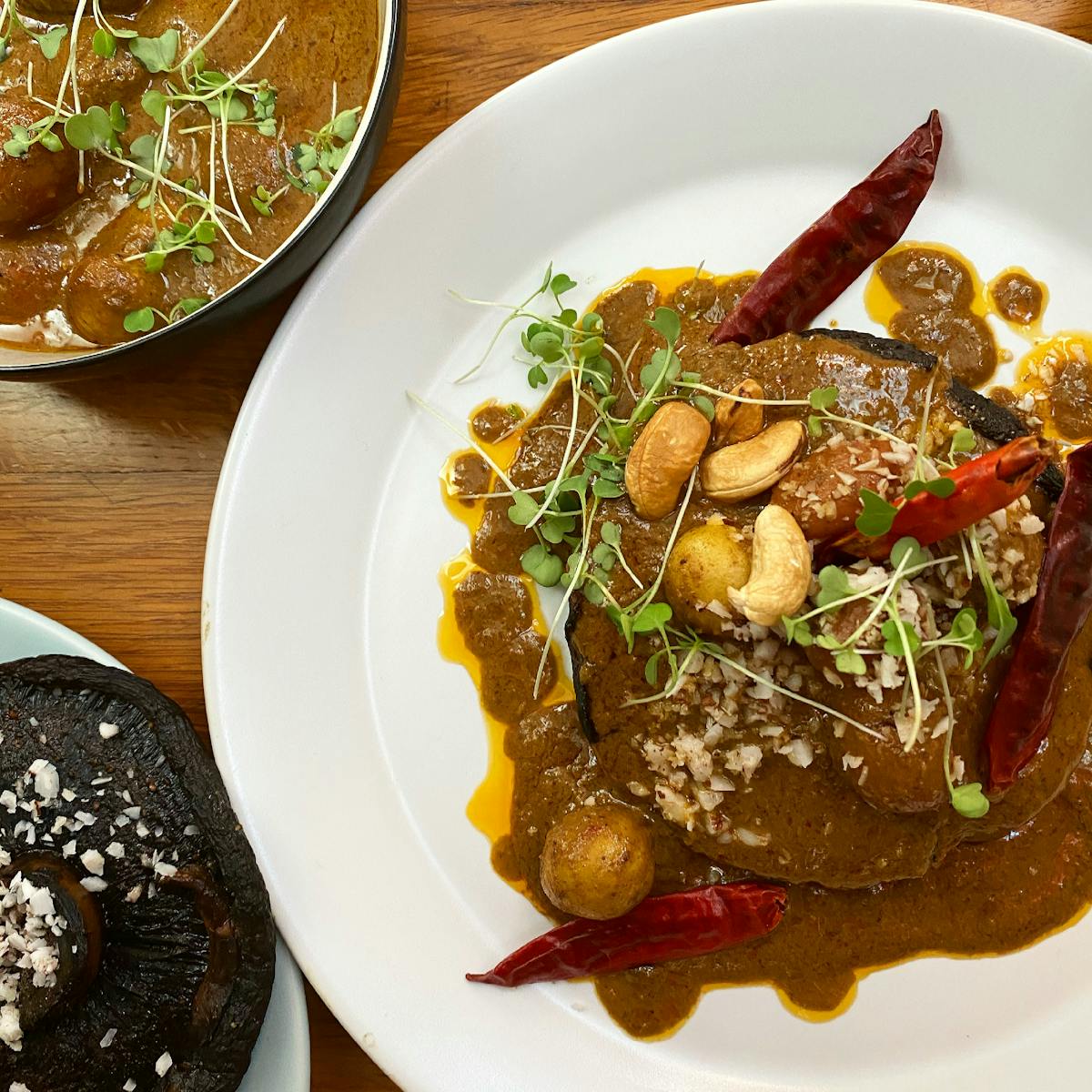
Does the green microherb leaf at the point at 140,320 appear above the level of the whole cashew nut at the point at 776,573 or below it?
below

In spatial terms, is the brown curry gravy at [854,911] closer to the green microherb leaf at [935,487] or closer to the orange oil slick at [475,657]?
the orange oil slick at [475,657]

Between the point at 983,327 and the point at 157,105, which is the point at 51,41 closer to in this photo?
the point at 157,105

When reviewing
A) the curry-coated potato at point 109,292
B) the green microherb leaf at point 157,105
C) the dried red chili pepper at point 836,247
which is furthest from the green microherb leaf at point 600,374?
the green microherb leaf at point 157,105

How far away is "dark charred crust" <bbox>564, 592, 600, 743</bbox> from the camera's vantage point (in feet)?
8.89

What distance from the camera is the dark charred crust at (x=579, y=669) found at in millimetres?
2711

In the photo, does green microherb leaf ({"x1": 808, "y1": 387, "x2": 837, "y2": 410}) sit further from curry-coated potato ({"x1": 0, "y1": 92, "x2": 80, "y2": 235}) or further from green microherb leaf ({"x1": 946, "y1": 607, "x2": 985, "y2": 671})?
curry-coated potato ({"x1": 0, "y1": 92, "x2": 80, "y2": 235})

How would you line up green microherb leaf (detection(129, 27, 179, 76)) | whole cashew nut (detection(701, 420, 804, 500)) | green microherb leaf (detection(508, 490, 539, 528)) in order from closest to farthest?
whole cashew nut (detection(701, 420, 804, 500))
green microherb leaf (detection(129, 27, 179, 76))
green microherb leaf (detection(508, 490, 539, 528))

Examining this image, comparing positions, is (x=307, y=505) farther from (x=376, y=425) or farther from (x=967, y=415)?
(x=967, y=415)

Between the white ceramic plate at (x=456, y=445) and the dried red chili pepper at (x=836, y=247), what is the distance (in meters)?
0.11

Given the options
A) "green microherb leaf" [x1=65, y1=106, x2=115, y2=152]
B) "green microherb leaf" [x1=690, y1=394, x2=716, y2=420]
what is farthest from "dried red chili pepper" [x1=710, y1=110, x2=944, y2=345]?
"green microherb leaf" [x1=65, y1=106, x2=115, y2=152]

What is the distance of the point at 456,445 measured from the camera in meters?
2.96

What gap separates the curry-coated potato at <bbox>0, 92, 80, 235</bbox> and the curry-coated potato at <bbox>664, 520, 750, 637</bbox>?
1.93 meters

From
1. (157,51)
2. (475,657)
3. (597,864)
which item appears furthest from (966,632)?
(157,51)

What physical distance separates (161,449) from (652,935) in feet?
7.10
